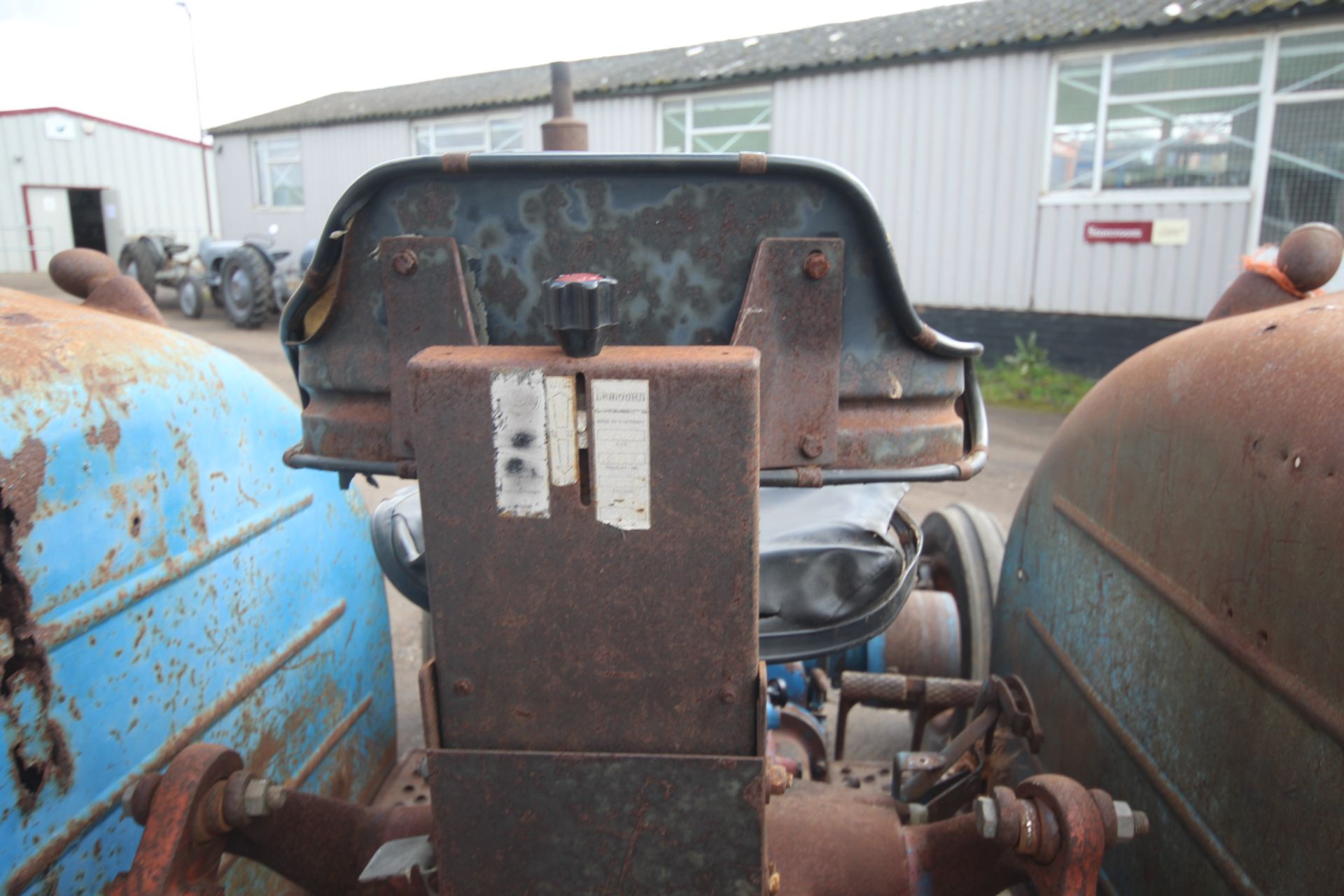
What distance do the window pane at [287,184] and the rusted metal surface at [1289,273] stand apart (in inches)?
585

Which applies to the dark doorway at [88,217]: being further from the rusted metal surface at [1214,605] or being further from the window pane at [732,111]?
the rusted metal surface at [1214,605]

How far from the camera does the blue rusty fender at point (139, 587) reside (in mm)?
1150

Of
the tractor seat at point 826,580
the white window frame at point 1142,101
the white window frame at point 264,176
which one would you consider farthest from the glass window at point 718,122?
the tractor seat at point 826,580

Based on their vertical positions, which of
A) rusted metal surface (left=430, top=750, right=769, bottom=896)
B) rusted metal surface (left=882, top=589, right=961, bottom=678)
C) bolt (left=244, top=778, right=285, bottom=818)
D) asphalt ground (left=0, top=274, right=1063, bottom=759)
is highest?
rusted metal surface (left=430, top=750, right=769, bottom=896)

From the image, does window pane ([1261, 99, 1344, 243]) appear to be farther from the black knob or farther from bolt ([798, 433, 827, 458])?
the black knob

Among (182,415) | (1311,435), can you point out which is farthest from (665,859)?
(182,415)

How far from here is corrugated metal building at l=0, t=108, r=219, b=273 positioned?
1952 centimetres

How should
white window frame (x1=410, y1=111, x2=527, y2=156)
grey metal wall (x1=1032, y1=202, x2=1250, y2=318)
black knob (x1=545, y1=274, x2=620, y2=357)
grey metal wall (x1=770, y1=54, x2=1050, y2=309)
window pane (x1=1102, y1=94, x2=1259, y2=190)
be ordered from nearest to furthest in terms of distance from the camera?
black knob (x1=545, y1=274, x2=620, y2=357) < window pane (x1=1102, y1=94, x2=1259, y2=190) < grey metal wall (x1=1032, y1=202, x2=1250, y2=318) < grey metal wall (x1=770, y1=54, x2=1050, y2=309) < white window frame (x1=410, y1=111, x2=527, y2=156)

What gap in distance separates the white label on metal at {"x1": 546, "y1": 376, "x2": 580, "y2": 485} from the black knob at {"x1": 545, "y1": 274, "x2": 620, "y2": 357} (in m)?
0.05

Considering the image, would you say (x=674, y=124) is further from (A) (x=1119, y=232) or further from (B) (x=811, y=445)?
(B) (x=811, y=445)

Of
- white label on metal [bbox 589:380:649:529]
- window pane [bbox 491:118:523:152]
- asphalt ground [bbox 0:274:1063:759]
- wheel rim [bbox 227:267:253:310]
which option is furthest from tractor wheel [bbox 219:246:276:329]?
white label on metal [bbox 589:380:649:529]

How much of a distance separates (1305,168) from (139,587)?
9.14 metres

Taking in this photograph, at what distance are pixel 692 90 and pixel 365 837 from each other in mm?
10463

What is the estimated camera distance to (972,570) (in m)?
2.55
